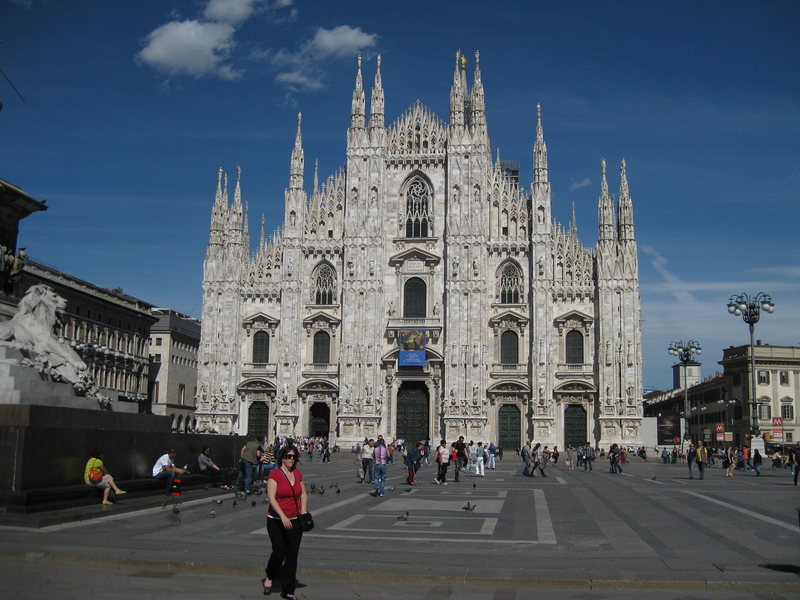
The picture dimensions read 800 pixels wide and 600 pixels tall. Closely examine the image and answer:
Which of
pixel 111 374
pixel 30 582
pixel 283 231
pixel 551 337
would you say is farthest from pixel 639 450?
pixel 30 582

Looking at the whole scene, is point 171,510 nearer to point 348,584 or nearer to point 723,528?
point 348,584

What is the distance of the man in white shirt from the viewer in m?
18.6

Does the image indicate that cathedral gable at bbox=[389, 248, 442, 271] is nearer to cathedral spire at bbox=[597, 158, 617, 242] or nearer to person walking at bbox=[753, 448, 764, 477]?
cathedral spire at bbox=[597, 158, 617, 242]

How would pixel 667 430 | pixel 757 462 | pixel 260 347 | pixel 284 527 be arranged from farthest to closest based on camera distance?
pixel 260 347 → pixel 667 430 → pixel 757 462 → pixel 284 527

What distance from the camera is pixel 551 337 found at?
5253 centimetres

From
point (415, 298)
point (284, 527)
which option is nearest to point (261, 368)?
point (415, 298)

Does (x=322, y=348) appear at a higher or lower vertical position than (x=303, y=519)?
higher

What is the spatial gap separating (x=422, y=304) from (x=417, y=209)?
6420 millimetres

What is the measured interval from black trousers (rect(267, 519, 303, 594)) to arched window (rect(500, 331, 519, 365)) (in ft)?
146

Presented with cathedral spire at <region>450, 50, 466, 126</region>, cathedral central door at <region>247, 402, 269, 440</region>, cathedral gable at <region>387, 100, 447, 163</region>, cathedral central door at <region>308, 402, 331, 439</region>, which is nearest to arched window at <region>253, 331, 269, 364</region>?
cathedral central door at <region>247, 402, 269, 440</region>

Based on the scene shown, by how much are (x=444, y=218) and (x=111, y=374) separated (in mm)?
26680

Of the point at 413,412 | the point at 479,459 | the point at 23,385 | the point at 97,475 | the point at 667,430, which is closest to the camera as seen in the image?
the point at 23,385

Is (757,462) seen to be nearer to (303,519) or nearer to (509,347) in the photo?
(509,347)

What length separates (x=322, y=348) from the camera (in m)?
55.2
